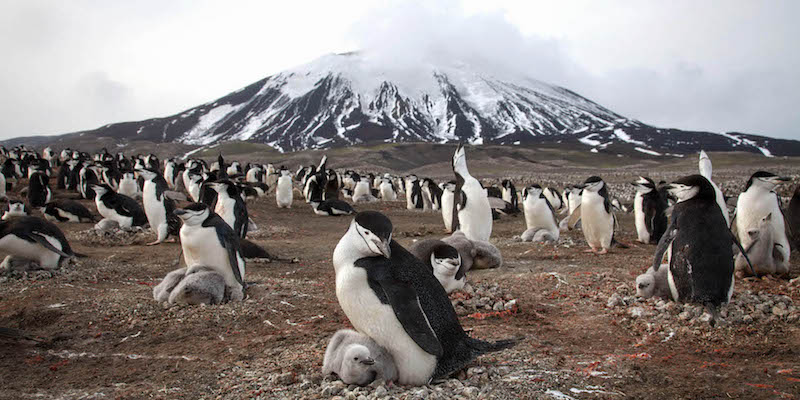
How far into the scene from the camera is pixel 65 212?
43.3ft

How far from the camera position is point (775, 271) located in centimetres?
658

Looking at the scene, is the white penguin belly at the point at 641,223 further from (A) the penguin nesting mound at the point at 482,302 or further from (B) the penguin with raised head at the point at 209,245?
(B) the penguin with raised head at the point at 209,245

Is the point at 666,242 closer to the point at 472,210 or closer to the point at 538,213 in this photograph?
the point at 472,210

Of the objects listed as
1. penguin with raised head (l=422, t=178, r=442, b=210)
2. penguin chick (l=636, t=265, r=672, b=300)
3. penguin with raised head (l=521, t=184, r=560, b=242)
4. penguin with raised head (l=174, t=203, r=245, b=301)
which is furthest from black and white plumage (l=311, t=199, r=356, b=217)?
penguin chick (l=636, t=265, r=672, b=300)

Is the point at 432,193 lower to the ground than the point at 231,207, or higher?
lower

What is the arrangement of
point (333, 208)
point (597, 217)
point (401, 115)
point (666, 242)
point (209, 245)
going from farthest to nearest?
point (401, 115), point (333, 208), point (597, 217), point (209, 245), point (666, 242)

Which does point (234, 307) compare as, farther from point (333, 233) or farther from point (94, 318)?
point (333, 233)

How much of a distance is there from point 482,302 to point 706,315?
80.4 inches

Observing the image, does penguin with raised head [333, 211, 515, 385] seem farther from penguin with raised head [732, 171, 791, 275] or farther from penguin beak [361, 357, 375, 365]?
penguin with raised head [732, 171, 791, 275]

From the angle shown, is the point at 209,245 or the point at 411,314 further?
the point at 209,245

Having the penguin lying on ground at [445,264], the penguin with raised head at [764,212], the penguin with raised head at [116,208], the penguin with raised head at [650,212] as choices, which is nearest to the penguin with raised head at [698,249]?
the penguin with raised head at [764,212]

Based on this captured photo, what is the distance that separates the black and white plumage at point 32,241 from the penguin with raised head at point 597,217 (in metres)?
8.09

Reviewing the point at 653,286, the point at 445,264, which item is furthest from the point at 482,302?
the point at 653,286

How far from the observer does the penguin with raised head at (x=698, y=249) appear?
489 centimetres
